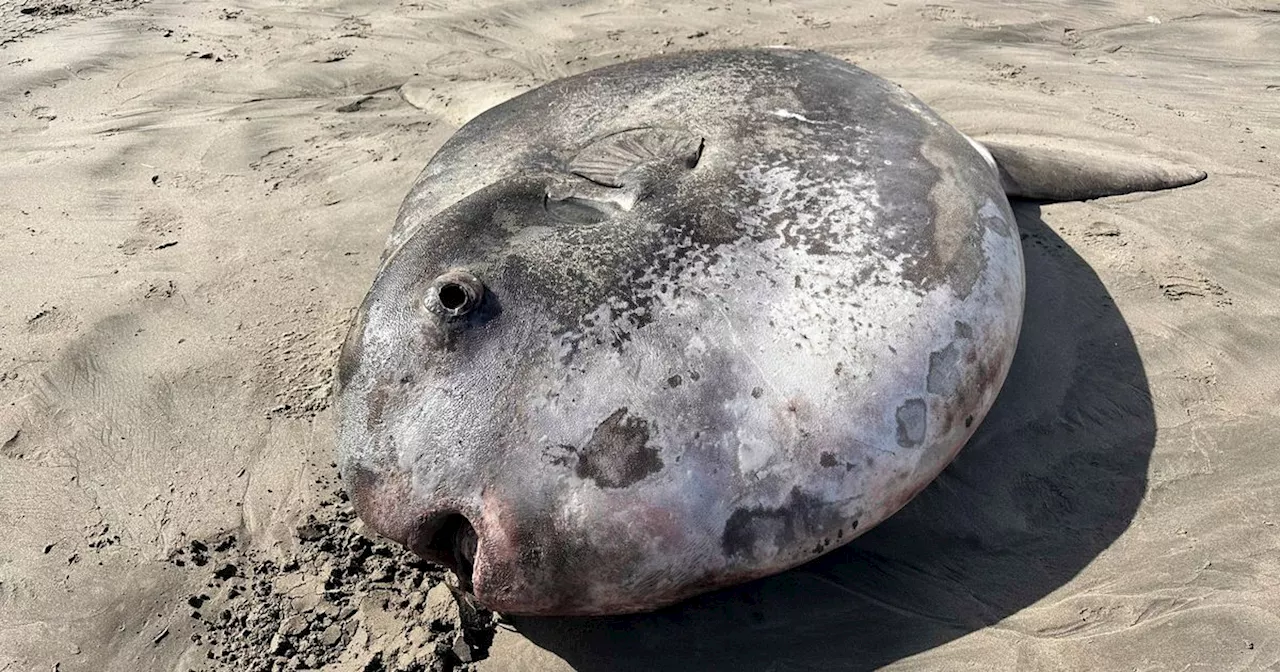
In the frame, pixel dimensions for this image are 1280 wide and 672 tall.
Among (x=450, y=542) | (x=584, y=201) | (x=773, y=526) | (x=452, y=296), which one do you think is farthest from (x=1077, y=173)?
(x=450, y=542)

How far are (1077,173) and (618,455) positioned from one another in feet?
8.44

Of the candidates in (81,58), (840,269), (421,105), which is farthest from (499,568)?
(81,58)

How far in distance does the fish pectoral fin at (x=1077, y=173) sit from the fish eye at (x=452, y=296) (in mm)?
2183

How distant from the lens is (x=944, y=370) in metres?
1.89

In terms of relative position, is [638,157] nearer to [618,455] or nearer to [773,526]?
[618,455]

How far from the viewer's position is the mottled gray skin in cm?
164

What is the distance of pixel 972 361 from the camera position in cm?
195

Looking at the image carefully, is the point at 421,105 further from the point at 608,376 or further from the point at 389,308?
the point at 608,376

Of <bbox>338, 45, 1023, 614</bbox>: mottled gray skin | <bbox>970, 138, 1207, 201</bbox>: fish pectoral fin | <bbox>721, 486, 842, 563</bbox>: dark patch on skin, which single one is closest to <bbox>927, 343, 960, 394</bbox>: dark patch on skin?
<bbox>338, 45, 1023, 614</bbox>: mottled gray skin

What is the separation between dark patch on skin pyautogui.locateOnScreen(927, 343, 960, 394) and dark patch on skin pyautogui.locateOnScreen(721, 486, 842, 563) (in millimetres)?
372

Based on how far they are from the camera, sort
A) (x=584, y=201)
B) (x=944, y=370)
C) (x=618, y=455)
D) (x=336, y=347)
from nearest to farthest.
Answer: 1. (x=618, y=455)
2. (x=944, y=370)
3. (x=584, y=201)
4. (x=336, y=347)

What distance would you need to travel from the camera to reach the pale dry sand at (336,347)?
1958 mm

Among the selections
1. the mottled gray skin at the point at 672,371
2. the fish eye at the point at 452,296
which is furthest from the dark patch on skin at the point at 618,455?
the fish eye at the point at 452,296

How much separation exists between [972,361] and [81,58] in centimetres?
481
